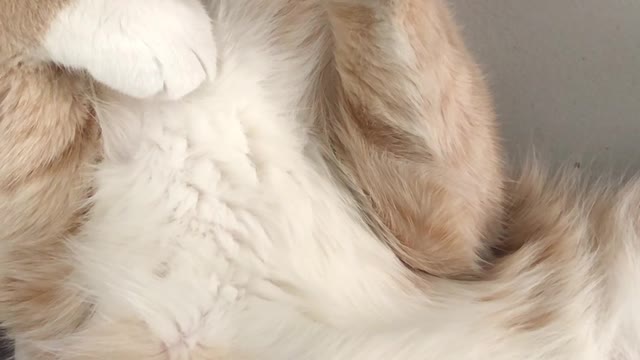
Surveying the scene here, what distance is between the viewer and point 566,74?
4.51 ft

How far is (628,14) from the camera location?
1.35 metres

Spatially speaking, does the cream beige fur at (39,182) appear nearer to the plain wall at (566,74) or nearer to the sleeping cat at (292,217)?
the sleeping cat at (292,217)

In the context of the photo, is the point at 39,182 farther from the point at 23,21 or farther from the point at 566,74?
the point at 566,74

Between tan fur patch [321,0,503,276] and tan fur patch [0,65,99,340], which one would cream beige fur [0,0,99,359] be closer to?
tan fur patch [0,65,99,340]

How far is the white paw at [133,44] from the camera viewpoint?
945 mm

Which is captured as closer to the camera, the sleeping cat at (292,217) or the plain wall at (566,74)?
the sleeping cat at (292,217)

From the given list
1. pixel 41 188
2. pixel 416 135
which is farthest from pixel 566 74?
pixel 41 188

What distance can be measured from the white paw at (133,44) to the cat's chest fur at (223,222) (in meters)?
0.06

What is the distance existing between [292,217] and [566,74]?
538 mm

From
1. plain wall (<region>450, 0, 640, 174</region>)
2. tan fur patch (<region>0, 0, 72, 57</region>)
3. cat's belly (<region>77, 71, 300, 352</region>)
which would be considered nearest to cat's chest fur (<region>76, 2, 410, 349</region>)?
cat's belly (<region>77, 71, 300, 352</region>)

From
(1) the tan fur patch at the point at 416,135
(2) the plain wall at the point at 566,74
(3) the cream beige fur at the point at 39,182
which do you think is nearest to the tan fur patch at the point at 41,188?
(3) the cream beige fur at the point at 39,182

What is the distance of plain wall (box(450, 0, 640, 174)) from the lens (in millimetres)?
1361

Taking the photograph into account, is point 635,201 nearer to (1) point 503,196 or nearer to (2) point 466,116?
(1) point 503,196

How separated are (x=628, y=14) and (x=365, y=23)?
54cm
